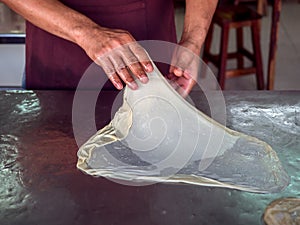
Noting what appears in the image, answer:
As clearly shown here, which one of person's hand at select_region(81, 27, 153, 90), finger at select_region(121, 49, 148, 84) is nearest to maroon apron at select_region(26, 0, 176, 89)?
person's hand at select_region(81, 27, 153, 90)

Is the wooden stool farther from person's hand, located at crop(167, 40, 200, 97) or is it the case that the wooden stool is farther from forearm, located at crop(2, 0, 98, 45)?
forearm, located at crop(2, 0, 98, 45)

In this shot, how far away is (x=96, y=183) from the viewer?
1028 mm

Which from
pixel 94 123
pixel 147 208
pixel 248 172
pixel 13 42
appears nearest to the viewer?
pixel 147 208

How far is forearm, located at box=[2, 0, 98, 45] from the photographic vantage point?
1.23m

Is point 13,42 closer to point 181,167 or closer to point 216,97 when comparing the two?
point 216,97

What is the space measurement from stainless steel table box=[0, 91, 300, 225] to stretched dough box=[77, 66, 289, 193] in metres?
0.04

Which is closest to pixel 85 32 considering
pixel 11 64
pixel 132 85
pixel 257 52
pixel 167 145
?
pixel 132 85

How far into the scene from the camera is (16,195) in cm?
99

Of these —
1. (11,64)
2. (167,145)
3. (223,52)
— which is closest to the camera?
(167,145)

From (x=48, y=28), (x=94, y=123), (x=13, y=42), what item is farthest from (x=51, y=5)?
(x=13, y=42)

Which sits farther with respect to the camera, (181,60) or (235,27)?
(235,27)

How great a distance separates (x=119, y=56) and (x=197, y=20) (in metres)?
0.35

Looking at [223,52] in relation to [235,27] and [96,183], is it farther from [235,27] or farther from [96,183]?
[96,183]

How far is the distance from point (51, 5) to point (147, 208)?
0.59 meters
